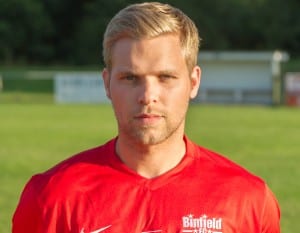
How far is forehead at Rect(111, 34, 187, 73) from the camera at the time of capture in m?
2.72

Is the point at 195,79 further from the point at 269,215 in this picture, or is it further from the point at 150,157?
the point at 269,215

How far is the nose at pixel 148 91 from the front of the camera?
8.87 feet

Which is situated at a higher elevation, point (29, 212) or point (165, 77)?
point (165, 77)

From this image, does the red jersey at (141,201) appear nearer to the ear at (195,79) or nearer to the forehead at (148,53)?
the ear at (195,79)

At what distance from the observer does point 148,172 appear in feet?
9.43

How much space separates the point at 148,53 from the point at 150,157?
0.36 m

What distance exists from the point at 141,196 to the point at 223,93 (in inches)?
1637

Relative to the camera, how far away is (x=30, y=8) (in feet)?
223

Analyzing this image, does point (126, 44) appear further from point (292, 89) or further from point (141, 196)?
point (292, 89)

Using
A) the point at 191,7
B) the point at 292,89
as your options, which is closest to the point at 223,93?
the point at 292,89

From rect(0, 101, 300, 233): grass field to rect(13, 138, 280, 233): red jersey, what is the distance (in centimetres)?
599

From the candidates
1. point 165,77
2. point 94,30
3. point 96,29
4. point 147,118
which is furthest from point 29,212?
point 94,30

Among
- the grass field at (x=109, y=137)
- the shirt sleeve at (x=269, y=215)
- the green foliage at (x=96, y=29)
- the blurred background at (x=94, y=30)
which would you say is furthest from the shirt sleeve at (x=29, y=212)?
the green foliage at (x=96, y=29)

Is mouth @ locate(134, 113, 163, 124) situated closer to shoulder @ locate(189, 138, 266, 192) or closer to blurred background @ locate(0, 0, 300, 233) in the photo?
shoulder @ locate(189, 138, 266, 192)
